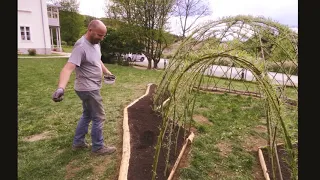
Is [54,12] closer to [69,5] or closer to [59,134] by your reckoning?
[69,5]

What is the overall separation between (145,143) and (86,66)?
148 centimetres

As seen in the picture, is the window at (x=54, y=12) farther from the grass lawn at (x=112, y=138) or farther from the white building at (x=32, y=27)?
the grass lawn at (x=112, y=138)

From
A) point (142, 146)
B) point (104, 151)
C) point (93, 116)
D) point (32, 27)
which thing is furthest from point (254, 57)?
point (32, 27)

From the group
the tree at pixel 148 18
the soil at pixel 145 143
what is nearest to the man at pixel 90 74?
the soil at pixel 145 143

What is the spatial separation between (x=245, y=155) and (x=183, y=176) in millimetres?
1345

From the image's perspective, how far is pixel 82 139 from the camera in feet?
12.2

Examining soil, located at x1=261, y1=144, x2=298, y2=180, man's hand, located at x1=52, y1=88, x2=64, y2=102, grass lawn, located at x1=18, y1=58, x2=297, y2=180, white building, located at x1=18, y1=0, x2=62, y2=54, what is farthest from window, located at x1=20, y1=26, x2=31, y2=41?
soil, located at x1=261, y1=144, x2=298, y2=180

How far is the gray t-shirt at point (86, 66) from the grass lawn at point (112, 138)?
1.06 metres

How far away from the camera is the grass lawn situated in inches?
127

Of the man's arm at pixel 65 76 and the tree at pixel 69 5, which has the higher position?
the tree at pixel 69 5

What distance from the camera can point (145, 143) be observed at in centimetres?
379

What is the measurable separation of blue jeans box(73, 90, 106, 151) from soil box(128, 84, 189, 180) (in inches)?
21.1

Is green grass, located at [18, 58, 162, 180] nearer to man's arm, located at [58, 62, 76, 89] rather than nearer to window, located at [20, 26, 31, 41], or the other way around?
man's arm, located at [58, 62, 76, 89]

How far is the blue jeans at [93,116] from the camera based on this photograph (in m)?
3.33
